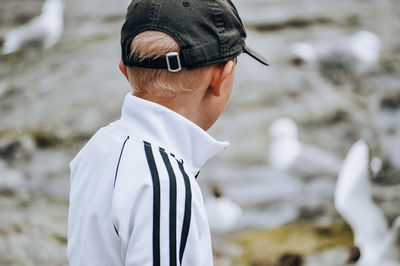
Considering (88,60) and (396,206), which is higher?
(88,60)

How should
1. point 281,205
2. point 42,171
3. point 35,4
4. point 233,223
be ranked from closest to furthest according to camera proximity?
point 233,223, point 281,205, point 42,171, point 35,4

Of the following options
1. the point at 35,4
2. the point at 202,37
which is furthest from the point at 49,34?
the point at 202,37

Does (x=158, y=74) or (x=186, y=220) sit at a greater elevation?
(x=158, y=74)

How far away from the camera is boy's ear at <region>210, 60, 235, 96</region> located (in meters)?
0.83

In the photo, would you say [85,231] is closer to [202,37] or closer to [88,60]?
[202,37]

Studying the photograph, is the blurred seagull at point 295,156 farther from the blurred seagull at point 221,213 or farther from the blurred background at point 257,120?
the blurred seagull at point 221,213

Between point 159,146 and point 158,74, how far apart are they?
0.12 meters

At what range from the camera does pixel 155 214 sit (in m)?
0.70

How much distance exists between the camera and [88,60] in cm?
382

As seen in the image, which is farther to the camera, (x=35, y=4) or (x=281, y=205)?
(x=35, y=4)

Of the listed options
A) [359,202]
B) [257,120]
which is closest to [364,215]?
[359,202]

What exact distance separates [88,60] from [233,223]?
192 cm

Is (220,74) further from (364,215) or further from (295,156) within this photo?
(295,156)

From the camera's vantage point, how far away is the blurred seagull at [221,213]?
8.11 feet
